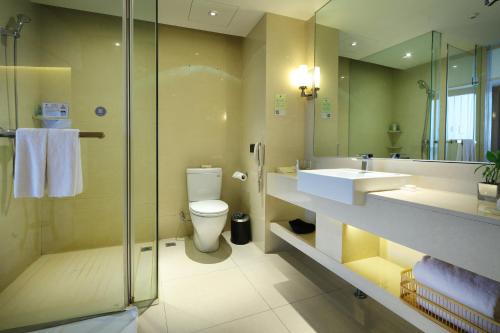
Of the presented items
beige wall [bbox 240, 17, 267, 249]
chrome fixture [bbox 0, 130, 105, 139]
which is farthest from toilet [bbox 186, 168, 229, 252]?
chrome fixture [bbox 0, 130, 105, 139]

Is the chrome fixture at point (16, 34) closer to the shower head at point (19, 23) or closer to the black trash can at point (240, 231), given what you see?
the shower head at point (19, 23)

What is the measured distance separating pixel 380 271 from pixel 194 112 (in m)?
2.31

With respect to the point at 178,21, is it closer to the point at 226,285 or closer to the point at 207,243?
the point at 207,243

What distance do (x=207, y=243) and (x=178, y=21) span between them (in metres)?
2.22

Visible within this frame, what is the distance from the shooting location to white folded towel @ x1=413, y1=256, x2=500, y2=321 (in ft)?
3.13

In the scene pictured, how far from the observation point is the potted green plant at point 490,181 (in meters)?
1.03

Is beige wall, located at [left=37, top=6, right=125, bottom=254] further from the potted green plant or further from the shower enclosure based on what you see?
the potted green plant

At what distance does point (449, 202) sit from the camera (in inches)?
42.9

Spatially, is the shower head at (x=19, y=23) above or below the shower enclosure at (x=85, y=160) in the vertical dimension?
above

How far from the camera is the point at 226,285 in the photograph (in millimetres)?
1863

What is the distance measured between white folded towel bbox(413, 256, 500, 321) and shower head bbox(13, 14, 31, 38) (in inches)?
112

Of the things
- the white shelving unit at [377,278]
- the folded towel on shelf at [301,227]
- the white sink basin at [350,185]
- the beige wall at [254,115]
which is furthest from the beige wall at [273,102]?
the white sink basin at [350,185]

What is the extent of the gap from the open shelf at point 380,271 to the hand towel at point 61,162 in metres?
1.83

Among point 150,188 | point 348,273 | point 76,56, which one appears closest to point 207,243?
point 150,188
